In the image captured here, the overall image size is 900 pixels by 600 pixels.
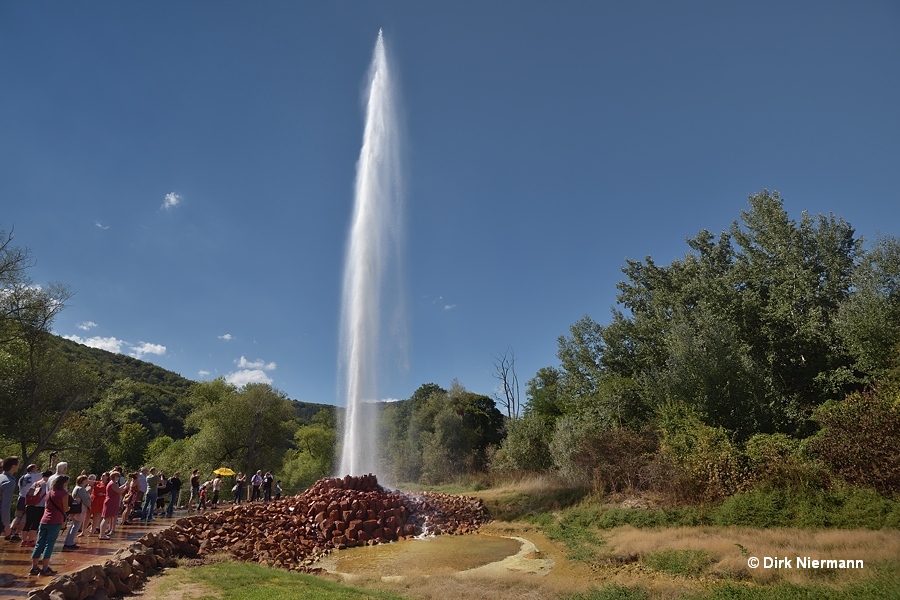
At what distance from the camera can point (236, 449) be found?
1639 inches

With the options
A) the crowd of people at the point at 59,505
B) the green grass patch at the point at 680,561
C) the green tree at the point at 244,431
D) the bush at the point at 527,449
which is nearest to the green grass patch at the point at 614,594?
the green grass patch at the point at 680,561

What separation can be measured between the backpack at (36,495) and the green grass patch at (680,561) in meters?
15.9

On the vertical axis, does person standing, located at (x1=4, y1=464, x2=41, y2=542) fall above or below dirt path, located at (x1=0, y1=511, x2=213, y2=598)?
above

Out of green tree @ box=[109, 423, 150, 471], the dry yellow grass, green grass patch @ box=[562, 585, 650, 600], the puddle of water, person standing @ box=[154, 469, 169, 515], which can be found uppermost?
green tree @ box=[109, 423, 150, 471]

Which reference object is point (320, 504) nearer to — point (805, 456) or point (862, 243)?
point (805, 456)

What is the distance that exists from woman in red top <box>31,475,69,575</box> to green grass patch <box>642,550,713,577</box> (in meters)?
14.7

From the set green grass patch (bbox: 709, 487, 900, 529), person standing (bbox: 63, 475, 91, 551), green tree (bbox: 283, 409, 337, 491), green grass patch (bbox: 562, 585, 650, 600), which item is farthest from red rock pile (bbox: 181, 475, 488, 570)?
green tree (bbox: 283, 409, 337, 491)

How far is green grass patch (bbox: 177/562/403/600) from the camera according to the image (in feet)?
31.8

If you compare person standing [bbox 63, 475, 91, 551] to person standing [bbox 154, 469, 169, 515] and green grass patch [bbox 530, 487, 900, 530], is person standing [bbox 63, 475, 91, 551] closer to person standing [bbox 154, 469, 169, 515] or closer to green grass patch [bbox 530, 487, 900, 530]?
person standing [bbox 154, 469, 169, 515]

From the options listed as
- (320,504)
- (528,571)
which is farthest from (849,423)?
(320,504)

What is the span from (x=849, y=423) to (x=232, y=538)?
917 inches

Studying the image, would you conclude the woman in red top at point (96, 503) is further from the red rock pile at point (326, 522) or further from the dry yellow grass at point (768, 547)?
the dry yellow grass at point (768, 547)

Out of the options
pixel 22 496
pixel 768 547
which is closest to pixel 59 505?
pixel 22 496

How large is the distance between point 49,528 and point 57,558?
1946mm
